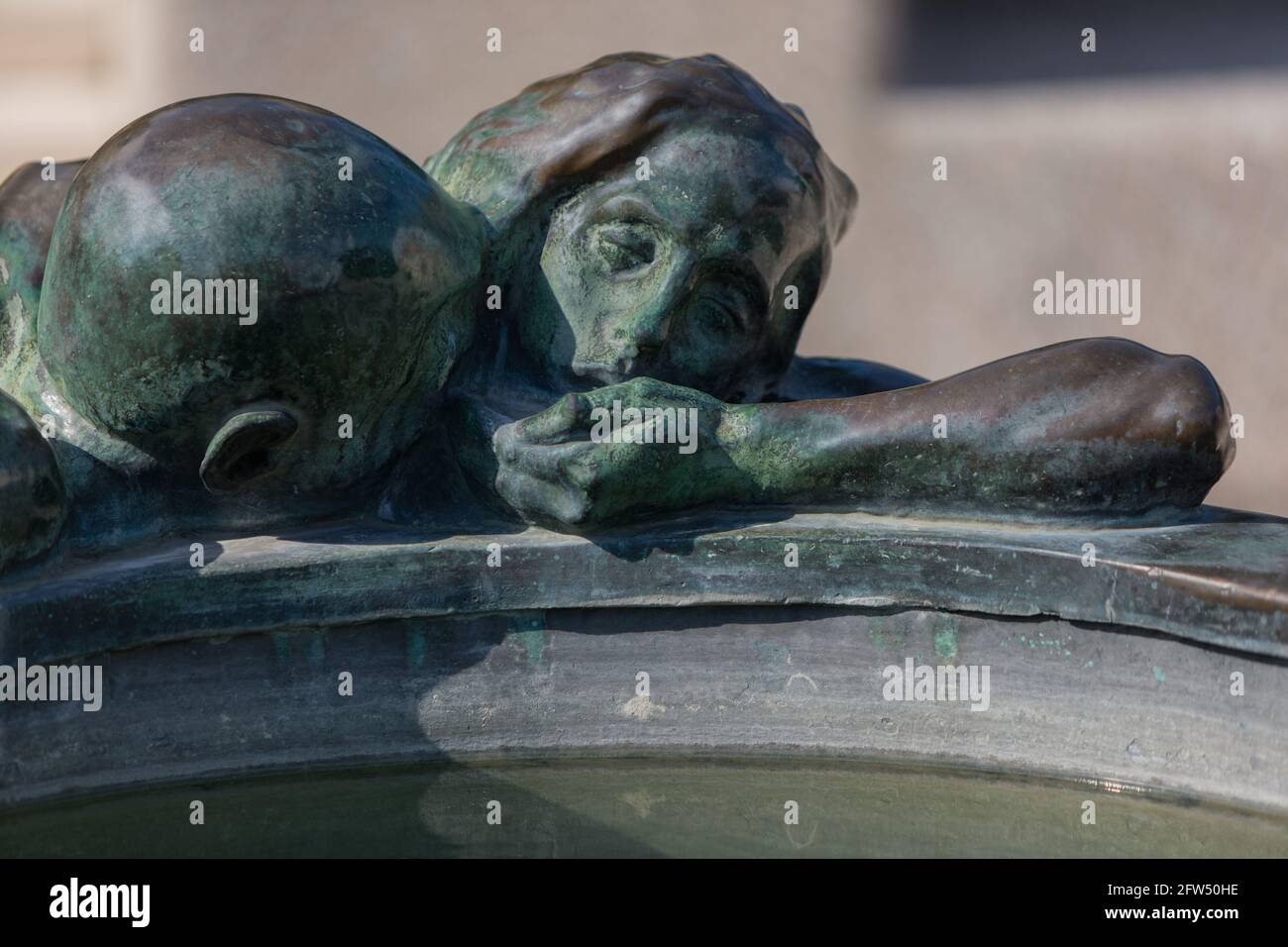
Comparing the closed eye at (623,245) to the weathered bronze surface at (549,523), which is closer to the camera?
the weathered bronze surface at (549,523)

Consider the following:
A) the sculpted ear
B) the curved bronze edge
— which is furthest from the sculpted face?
the sculpted ear

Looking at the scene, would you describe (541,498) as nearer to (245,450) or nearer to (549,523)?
(549,523)

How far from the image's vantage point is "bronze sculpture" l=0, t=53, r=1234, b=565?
2221 mm

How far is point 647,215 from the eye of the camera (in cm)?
247

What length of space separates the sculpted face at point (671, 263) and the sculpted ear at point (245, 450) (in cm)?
44

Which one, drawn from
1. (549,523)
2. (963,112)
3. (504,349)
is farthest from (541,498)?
(963,112)

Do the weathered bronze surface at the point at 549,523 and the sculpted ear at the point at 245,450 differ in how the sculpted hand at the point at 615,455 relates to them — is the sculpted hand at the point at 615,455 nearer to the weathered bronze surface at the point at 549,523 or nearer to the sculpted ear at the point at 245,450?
the weathered bronze surface at the point at 549,523

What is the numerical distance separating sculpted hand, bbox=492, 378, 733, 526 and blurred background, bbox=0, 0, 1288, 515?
3.95 meters

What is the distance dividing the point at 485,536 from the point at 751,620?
1.31 feet

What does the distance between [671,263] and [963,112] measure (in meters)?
4.11

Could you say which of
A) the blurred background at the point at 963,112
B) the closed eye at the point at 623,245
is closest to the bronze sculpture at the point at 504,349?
the closed eye at the point at 623,245

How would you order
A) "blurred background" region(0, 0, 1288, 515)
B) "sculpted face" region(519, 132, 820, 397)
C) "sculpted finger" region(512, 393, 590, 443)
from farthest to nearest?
1. "blurred background" region(0, 0, 1288, 515)
2. "sculpted face" region(519, 132, 820, 397)
3. "sculpted finger" region(512, 393, 590, 443)

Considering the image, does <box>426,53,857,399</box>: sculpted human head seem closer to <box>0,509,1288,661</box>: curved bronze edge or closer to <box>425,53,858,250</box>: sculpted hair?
<box>425,53,858,250</box>: sculpted hair

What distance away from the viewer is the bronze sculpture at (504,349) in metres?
2.22
